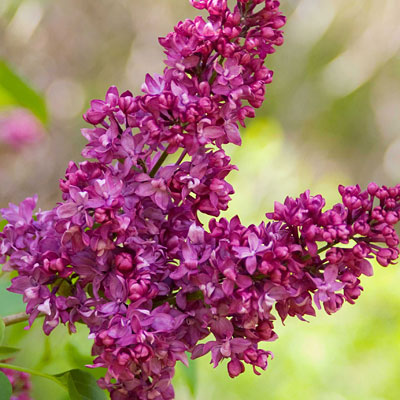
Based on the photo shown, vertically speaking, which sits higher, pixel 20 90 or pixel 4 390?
pixel 20 90

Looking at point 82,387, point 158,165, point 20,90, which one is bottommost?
point 82,387

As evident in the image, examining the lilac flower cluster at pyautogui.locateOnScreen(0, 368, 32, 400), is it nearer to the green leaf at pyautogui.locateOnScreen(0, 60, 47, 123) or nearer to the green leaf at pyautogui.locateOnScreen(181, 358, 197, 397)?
the green leaf at pyautogui.locateOnScreen(181, 358, 197, 397)

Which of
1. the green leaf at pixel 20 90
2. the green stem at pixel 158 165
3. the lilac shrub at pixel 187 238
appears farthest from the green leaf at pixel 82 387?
the green leaf at pixel 20 90

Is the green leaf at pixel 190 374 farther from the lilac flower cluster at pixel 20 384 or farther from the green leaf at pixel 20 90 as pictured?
the green leaf at pixel 20 90

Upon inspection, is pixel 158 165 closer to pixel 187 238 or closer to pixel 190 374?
→ pixel 187 238

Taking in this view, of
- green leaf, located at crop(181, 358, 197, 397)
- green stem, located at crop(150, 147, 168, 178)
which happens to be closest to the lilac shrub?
green stem, located at crop(150, 147, 168, 178)

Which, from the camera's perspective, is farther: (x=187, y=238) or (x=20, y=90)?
(x=20, y=90)

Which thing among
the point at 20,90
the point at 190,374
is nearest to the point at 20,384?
the point at 190,374
